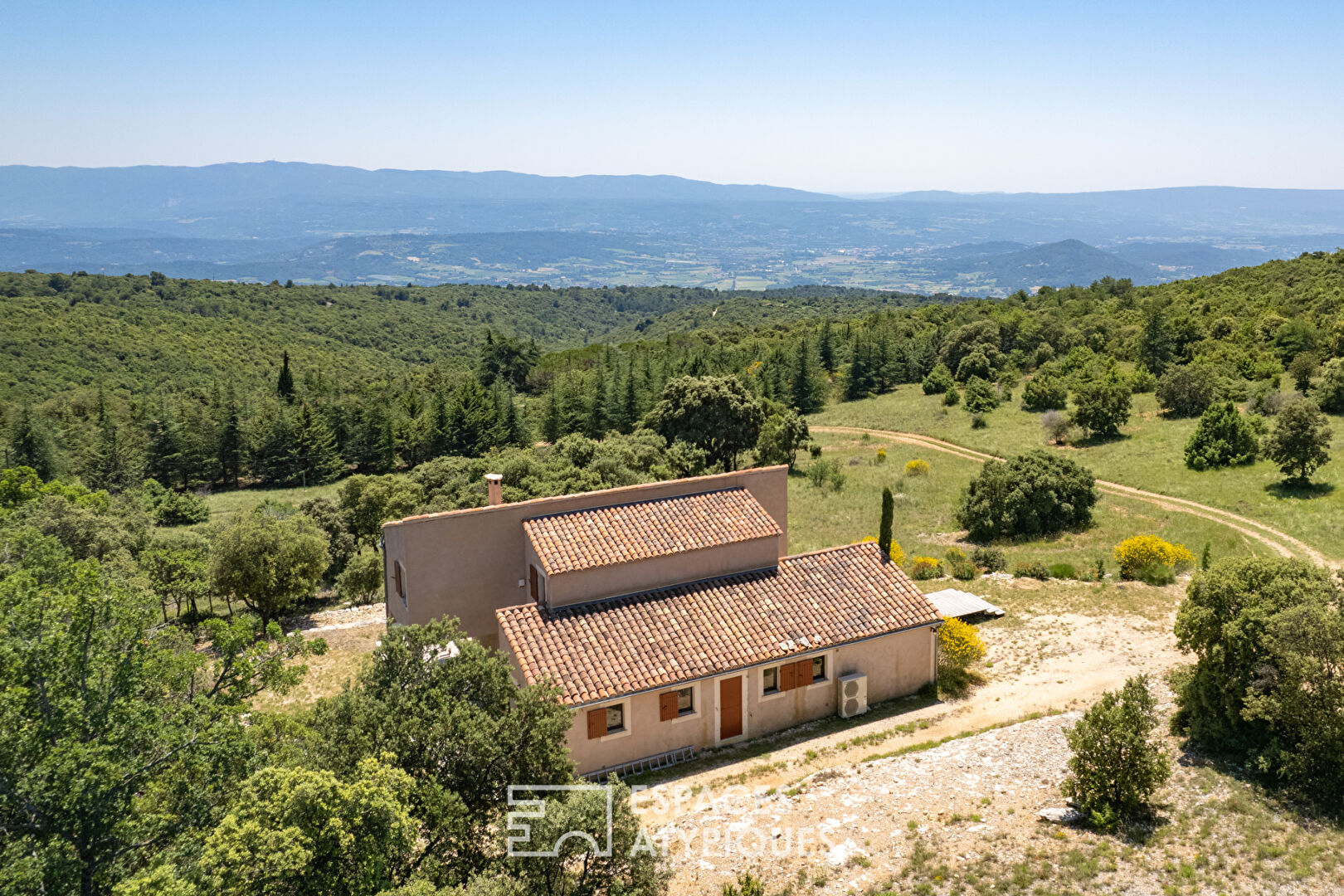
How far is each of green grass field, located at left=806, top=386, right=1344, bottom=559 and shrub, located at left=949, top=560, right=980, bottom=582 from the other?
9.68 metres

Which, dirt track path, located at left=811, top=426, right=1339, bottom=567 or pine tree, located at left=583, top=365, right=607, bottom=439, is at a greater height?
dirt track path, located at left=811, top=426, right=1339, bottom=567

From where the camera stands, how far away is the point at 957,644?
20875 millimetres

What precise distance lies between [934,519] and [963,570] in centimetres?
1254

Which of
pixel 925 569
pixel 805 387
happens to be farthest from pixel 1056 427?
pixel 925 569

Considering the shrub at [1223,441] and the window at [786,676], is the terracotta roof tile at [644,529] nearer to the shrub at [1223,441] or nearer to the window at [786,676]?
the window at [786,676]

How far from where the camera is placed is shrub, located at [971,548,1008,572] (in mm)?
30500

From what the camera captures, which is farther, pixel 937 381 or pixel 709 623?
pixel 937 381

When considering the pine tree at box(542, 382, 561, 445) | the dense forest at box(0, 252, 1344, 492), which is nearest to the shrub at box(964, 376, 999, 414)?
the dense forest at box(0, 252, 1344, 492)

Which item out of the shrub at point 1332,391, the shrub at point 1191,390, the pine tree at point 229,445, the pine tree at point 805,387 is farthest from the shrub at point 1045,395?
the pine tree at point 229,445

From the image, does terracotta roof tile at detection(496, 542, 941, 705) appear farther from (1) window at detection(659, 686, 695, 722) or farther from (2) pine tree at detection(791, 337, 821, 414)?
(2) pine tree at detection(791, 337, 821, 414)

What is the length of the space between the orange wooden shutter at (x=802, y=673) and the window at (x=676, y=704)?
2599 millimetres

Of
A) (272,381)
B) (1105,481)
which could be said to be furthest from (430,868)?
(272,381)

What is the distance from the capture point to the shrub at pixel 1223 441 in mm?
43531

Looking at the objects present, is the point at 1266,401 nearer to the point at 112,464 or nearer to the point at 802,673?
the point at 802,673
